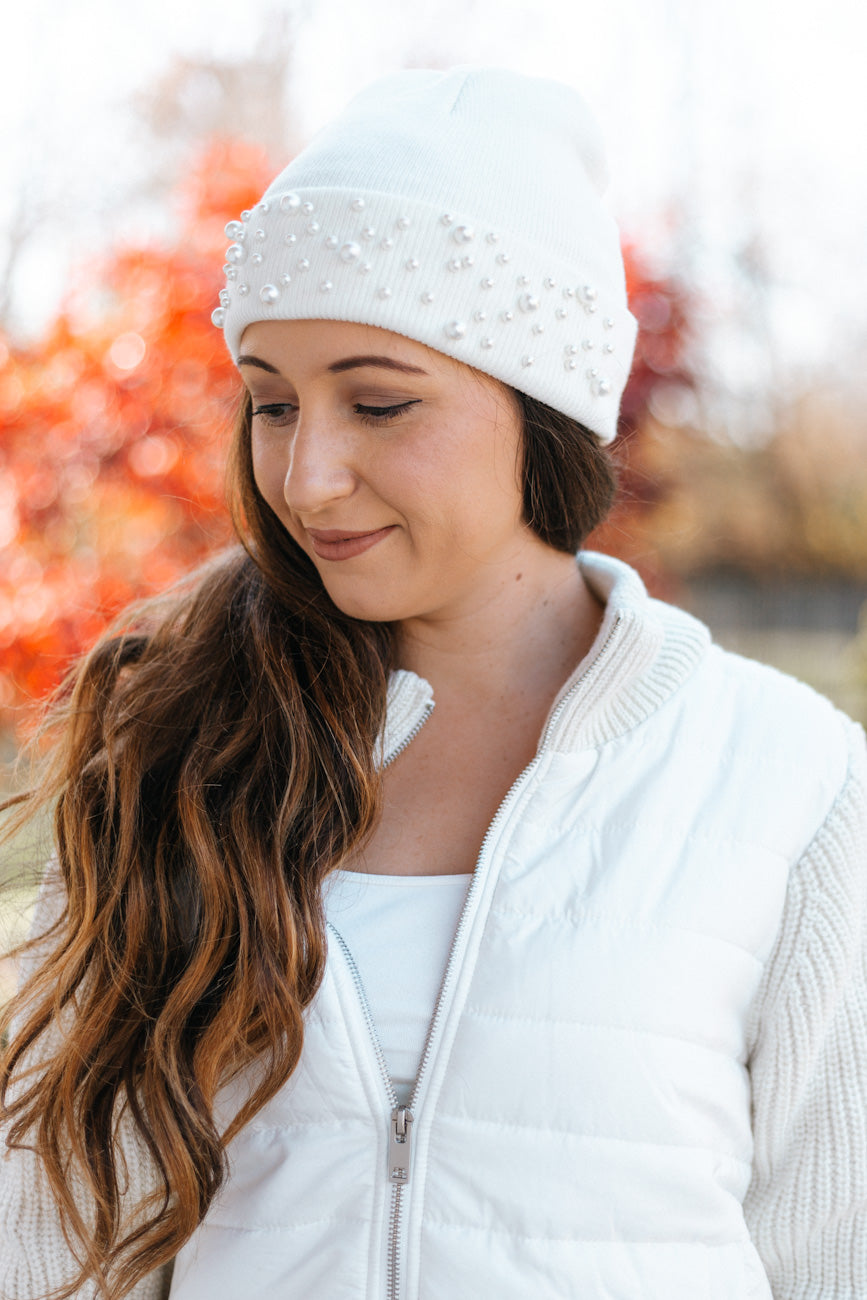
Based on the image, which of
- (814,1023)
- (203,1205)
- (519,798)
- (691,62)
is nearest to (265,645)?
(519,798)

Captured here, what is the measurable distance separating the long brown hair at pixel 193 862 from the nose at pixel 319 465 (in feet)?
0.96

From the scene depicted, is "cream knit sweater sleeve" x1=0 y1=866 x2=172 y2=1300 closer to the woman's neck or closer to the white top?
the white top

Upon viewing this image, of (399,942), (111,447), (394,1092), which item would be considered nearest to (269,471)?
(399,942)

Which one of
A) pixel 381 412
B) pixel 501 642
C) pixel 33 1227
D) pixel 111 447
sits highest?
pixel 381 412

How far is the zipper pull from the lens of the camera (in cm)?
133

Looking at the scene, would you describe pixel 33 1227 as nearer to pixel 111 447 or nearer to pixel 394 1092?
pixel 394 1092

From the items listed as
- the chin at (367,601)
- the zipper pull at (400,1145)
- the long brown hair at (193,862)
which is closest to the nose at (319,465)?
the chin at (367,601)

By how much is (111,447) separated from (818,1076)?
264cm

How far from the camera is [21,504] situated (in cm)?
339

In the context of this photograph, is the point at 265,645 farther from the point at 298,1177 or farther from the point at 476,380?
the point at 298,1177

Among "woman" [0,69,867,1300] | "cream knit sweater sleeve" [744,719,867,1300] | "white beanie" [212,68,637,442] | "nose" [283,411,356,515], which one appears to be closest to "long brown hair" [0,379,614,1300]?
"woman" [0,69,867,1300]

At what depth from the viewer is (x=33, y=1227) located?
1503mm

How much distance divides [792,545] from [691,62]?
5.08 meters

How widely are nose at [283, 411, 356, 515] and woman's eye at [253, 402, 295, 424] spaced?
3.3 inches
